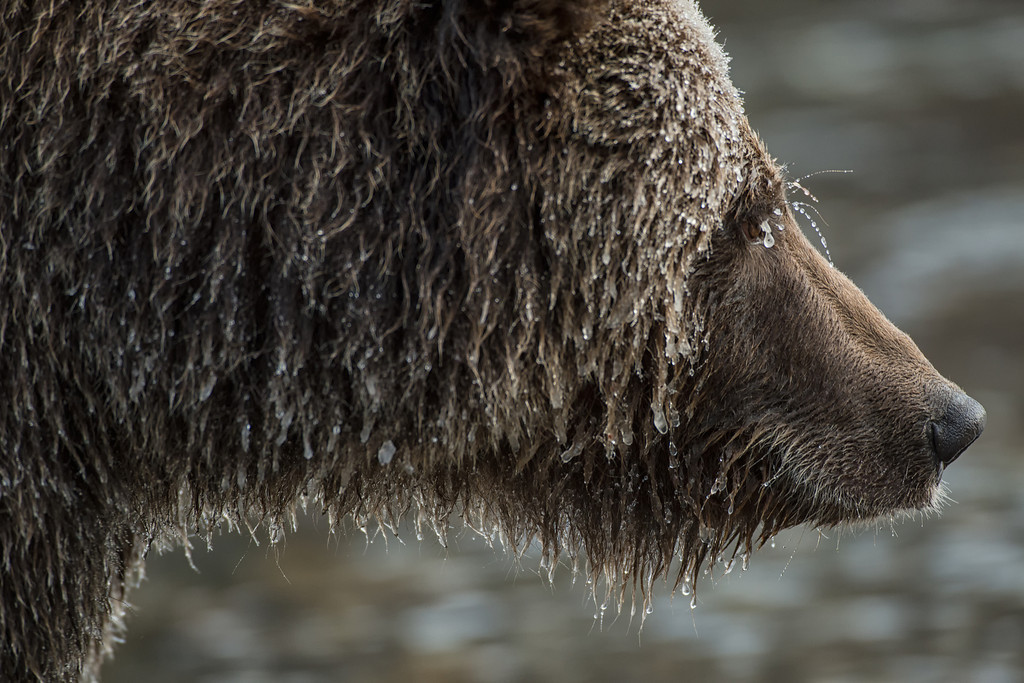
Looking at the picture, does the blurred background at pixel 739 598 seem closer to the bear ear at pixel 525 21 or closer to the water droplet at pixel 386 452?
the water droplet at pixel 386 452

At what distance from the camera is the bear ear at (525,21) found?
210 centimetres

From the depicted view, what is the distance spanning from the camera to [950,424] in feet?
8.31

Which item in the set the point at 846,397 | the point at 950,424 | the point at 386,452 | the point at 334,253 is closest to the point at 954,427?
the point at 950,424

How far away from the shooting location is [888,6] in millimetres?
11992

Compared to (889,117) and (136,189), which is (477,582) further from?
(889,117)

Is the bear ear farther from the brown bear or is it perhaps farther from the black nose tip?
the black nose tip

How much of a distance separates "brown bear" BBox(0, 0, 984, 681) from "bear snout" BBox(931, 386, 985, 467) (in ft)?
1.31

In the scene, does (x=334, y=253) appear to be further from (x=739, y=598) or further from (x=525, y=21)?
(x=739, y=598)

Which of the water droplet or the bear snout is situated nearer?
the water droplet

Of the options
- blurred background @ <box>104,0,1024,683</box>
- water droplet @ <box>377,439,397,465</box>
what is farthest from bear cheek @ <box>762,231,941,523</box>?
blurred background @ <box>104,0,1024,683</box>

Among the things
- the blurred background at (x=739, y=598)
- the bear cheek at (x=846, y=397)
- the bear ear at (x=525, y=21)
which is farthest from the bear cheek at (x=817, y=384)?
the blurred background at (x=739, y=598)

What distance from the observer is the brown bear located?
2.06m

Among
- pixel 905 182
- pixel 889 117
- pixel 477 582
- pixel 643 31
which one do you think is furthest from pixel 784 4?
pixel 643 31

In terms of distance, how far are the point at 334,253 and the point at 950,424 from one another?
A: 1.31 metres
